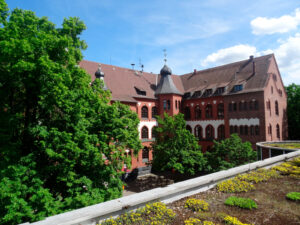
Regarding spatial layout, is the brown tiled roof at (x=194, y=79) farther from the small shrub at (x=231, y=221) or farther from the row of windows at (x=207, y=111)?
the small shrub at (x=231, y=221)

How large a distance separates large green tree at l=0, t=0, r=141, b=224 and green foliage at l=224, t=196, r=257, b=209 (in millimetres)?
7302

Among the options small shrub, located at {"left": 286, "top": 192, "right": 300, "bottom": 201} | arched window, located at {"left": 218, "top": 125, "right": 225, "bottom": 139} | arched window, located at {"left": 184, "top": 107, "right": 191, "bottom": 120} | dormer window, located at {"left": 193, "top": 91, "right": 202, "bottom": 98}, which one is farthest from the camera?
arched window, located at {"left": 184, "top": 107, "right": 191, "bottom": 120}

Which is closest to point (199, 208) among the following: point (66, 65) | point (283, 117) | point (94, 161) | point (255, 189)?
point (255, 189)

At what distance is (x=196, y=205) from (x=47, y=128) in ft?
31.8

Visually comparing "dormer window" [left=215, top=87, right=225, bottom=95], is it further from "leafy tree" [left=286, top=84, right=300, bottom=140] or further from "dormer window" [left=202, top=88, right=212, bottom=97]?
"leafy tree" [left=286, top=84, right=300, bottom=140]

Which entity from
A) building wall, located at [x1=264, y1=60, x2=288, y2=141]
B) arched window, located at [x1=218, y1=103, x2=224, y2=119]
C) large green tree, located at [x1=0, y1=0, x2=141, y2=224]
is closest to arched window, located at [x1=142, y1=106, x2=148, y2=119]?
arched window, located at [x1=218, y1=103, x2=224, y2=119]

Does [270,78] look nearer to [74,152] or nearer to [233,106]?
[233,106]

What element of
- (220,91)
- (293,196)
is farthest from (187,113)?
(293,196)

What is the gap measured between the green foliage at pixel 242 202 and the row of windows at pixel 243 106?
24.8 m

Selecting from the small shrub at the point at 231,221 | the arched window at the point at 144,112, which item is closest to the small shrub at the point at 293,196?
the small shrub at the point at 231,221

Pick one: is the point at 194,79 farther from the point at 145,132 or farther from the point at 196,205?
the point at 196,205

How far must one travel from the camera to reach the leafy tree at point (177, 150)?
21.6 m

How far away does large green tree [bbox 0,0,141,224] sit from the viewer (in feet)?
32.6

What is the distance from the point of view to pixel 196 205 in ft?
16.9
